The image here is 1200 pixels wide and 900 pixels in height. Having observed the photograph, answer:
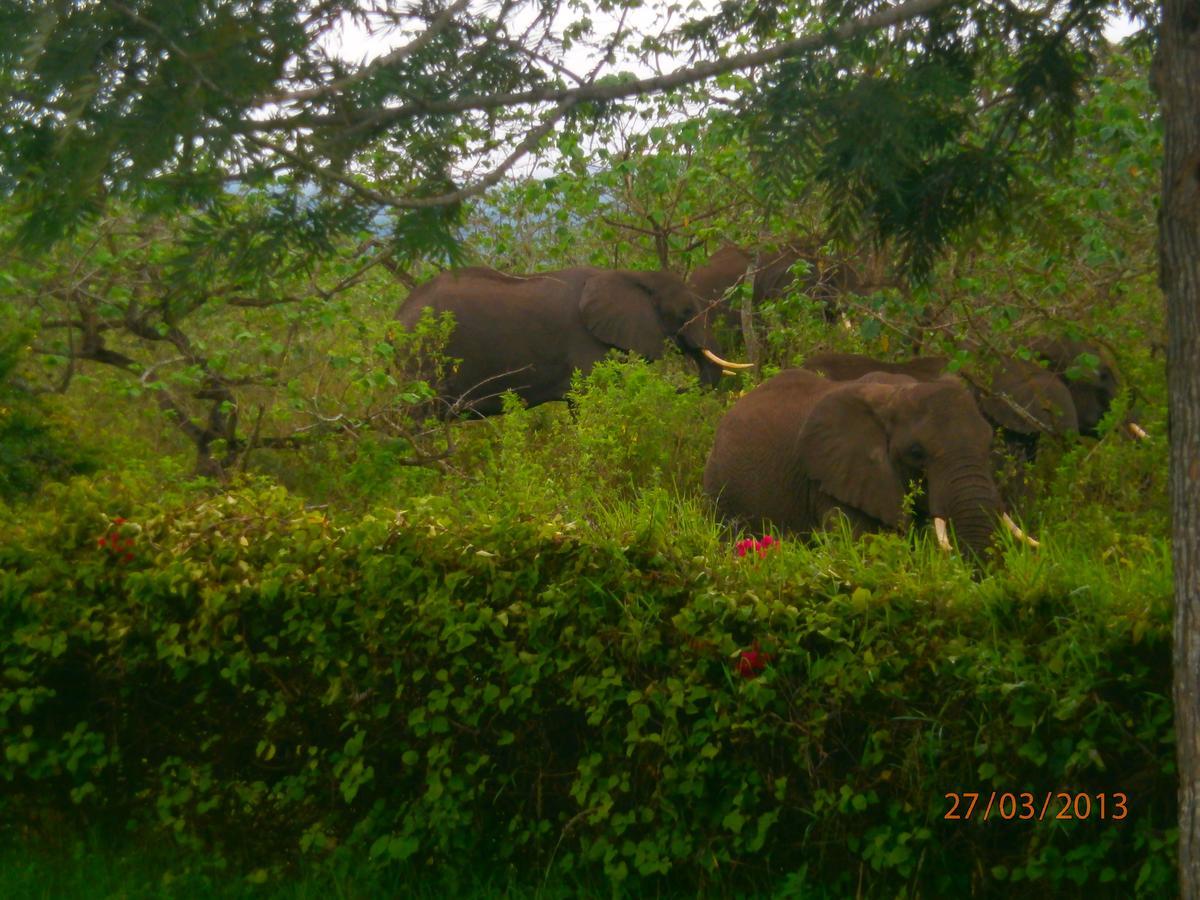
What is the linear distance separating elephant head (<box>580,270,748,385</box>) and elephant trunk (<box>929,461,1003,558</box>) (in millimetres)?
4992

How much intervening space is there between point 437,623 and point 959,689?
5.99 feet

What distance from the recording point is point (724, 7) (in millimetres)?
5156

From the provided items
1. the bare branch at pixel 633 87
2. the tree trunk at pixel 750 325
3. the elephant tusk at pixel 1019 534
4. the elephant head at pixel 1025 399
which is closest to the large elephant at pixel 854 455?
the elephant tusk at pixel 1019 534

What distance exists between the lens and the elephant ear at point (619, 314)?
13.8 metres

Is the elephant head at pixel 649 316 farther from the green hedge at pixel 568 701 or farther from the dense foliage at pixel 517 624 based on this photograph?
the green hedge at pixel 568 701

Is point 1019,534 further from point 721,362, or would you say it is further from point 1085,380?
point 721,362

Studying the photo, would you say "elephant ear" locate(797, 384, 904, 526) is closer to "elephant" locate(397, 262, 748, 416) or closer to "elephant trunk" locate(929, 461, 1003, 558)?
"elephant trunk" locate(929, 461, 1003, 558)

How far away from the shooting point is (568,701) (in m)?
5.08

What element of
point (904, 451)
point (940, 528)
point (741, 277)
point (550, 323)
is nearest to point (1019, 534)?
point (940, 528)

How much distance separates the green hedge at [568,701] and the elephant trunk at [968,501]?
2904 millimetres

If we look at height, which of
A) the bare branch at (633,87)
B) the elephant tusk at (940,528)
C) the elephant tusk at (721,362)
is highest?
the bare branch at (633,87)

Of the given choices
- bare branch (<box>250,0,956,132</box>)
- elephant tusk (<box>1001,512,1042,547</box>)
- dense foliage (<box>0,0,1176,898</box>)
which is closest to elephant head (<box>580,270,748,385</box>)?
elephant tusk (<box>1001,512,1042,547</box>)

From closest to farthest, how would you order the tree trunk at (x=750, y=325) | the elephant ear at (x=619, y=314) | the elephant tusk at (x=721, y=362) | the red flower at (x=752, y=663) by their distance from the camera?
the red flower at (x=752, y=663) → the tree trunk at (x=750, y=325) → the elephant tusk at (x=721, y=362) → the elephant ear at (x=619, y=314)

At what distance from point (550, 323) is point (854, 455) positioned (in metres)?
5.63
